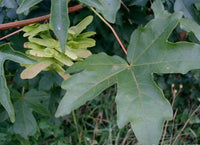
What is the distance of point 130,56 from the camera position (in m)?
0.69

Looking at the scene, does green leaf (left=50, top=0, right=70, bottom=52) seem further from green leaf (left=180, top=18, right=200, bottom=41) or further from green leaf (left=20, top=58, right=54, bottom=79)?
green leaf (left=180, top=18, right=200, bottom=41)

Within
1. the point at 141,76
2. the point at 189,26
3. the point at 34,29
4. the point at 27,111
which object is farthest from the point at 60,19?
the point at 27,111

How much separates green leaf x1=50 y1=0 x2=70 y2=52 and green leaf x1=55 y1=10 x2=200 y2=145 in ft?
0.32

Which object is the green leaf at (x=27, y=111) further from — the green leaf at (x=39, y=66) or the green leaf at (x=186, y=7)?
the green leaf at (x=186, y=7)

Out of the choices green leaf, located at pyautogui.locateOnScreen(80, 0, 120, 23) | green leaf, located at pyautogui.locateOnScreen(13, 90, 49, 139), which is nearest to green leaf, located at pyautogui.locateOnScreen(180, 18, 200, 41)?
green leaf, located at pyautogui.locateOnScreen(80, 0, 120, 23)

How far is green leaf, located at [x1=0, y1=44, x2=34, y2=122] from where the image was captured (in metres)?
0.61

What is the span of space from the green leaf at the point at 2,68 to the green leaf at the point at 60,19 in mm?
102

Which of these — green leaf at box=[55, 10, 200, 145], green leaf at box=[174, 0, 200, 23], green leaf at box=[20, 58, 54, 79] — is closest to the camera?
green leaf at box=[55, 10, 200, 145]

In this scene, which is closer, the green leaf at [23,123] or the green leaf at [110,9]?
the green leaf at [110,9]

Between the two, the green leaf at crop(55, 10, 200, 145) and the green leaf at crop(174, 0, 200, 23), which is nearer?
the green leaf at crop(55, 10, 200, 145)

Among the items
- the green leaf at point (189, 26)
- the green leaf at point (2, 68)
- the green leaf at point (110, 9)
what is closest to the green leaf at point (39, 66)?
the green leaf at point (2, 68)

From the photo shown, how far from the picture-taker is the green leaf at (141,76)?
56 centimetres

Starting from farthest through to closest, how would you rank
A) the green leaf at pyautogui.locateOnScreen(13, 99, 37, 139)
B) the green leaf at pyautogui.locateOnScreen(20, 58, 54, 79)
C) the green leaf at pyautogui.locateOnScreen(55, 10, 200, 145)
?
the green leaf at pyautogui.locateOnScreen(13, 99, 37, 139) → the green leaf at pyautogui.locateOnScreen(20, 58, 54, 79) → the green leaf at pyautogui.locateOnScreen(55, 10, 200, 145)

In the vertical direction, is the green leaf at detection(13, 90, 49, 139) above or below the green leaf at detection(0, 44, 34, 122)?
below
